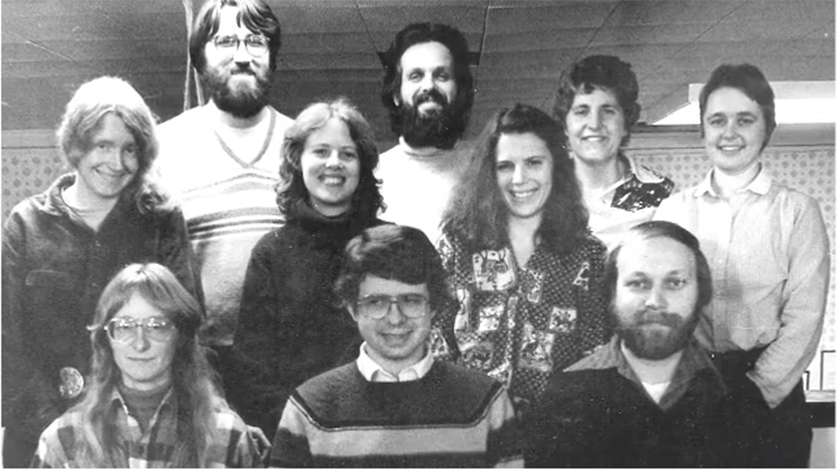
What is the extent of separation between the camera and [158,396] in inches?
124

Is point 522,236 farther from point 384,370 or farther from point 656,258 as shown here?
point 384,370

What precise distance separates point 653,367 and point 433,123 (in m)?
1.10

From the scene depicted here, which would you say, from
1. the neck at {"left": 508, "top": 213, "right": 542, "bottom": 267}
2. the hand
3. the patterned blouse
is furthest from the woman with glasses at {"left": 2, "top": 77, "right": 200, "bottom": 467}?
the neck at {"left": 508, "top": 213, "right": 542, "bottom": 267}

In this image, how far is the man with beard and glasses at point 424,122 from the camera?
317 centimetres

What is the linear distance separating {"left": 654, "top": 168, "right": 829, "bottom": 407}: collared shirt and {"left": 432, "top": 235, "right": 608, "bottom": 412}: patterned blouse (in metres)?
0.35

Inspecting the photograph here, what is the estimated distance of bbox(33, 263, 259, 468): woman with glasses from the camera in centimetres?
315

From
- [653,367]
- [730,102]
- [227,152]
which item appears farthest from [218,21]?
[653,367]

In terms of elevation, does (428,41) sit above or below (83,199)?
above

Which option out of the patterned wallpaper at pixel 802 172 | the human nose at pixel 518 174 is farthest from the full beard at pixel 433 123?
the patterned wallpaper at pixel 802 172

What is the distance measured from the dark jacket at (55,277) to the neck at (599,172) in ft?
4.40

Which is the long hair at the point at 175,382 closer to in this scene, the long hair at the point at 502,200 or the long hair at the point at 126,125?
the long hair at the point at 126,125

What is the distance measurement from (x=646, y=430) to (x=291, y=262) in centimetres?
131

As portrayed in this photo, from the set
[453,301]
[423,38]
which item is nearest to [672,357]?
[453,301]

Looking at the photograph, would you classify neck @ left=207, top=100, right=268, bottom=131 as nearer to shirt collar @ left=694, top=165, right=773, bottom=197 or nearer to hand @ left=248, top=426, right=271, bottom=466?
hand @ left=248, top=426, right=271, bottom=466
